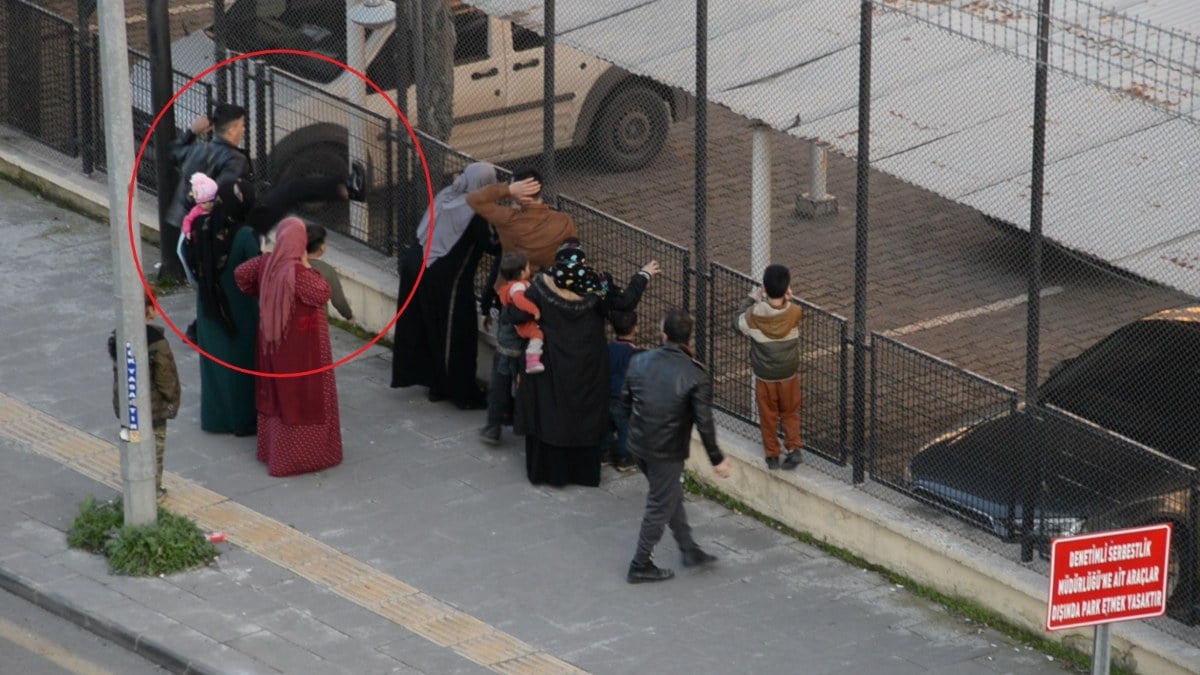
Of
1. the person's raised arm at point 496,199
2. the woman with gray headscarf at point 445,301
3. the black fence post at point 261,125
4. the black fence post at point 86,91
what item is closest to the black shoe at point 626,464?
the woman with gray headscarf at point 445,301

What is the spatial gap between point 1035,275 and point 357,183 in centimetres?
562

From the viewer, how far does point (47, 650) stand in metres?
12.1

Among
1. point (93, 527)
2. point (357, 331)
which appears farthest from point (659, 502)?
point (357, 331)

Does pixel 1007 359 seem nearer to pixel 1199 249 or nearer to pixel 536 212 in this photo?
pixel 1199 249

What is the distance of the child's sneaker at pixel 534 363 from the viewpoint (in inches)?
539

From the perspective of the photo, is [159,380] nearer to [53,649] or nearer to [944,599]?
[53,649]

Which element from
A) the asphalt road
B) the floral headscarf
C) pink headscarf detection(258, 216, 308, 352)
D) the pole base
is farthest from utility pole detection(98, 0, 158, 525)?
the pole base

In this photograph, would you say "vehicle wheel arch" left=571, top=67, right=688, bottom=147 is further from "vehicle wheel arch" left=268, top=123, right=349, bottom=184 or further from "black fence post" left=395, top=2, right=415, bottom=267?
"vehicle wheel arch" left=268, top=123, right=349, bottom=184

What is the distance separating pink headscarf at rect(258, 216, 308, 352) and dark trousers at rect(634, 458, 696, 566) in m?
2.40

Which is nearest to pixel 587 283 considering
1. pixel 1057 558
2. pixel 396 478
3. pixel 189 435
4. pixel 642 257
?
pixel 642 257

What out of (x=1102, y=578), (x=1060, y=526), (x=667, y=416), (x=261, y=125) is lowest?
(x=1060, y=526)

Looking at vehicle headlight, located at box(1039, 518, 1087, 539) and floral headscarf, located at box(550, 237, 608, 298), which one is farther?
floral headscarf, located at box(550, 237, 608, 298)

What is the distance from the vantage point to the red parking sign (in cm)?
942

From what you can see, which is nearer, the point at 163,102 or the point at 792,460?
the point at 792,460
